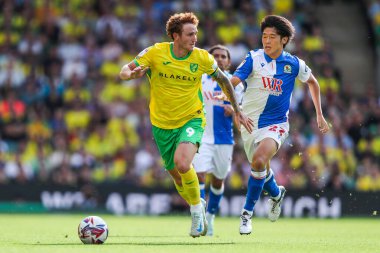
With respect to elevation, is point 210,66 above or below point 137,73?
above

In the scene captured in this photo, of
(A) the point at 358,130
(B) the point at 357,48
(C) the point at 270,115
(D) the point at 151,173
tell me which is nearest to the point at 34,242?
(C) the point at 270,115

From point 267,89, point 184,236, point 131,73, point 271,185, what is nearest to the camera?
point 131,73

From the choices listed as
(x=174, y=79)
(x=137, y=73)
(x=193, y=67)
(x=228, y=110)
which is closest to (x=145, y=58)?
(x=174, y=79)

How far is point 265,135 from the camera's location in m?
12.6

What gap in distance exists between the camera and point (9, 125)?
22875mm

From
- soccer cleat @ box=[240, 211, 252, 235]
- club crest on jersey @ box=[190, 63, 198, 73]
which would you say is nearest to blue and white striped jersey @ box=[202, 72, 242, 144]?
soccer cleat @ box=[240, 211, 252, 235]

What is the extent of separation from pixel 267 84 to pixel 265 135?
0.66 m

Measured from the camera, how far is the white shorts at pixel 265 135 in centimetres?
1261

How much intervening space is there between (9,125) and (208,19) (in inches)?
232

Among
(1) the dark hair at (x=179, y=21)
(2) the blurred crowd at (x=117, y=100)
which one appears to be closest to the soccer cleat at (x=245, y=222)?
(1) the dark hair at (x=179, y=21)

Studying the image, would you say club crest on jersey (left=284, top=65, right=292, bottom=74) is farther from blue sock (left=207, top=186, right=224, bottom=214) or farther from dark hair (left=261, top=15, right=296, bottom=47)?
blue sock (left=207, top=186, right=224, bottom=214)

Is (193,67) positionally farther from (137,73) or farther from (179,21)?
(137,73)

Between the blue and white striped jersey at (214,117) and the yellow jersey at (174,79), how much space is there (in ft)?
8.38

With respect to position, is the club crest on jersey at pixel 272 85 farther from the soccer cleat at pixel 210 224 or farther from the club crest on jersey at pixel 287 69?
the soccer cleat at pixel 210 224
